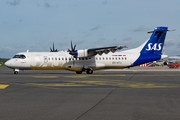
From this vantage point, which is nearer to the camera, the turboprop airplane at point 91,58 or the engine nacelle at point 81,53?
the turboprop airplane at point 91,58

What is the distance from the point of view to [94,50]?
126ft

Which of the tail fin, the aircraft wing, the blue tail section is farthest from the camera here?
the tail fin

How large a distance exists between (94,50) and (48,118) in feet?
100

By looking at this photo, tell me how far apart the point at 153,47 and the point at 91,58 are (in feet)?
28.8

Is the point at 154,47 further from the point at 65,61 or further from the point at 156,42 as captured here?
the point at 65,61

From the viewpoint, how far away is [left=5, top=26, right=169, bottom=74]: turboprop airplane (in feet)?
Answer: 123

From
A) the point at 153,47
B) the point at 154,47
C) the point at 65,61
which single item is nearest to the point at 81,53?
the point at 65,61

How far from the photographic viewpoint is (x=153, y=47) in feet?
136

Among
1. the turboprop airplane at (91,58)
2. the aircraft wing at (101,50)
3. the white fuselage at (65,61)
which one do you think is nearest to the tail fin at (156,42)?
the turboprop airplane at (91,58)

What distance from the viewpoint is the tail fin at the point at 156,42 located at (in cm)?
4115

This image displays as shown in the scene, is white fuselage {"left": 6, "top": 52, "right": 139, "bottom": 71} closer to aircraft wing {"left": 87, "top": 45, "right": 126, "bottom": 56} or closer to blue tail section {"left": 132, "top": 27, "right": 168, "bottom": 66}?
blue tail section {"left": 132, "top": 27, "right": 168, "bottom": 66}

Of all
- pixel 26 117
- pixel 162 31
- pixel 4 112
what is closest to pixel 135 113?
pixel 26 117

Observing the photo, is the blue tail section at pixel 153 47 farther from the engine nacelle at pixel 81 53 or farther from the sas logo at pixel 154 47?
the engine nacelle at pixel 81 53

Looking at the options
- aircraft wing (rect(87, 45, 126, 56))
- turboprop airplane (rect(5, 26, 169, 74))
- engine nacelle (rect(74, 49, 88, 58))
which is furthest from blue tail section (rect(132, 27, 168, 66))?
engine nacelle (rect(74, 49, 88, 58))
